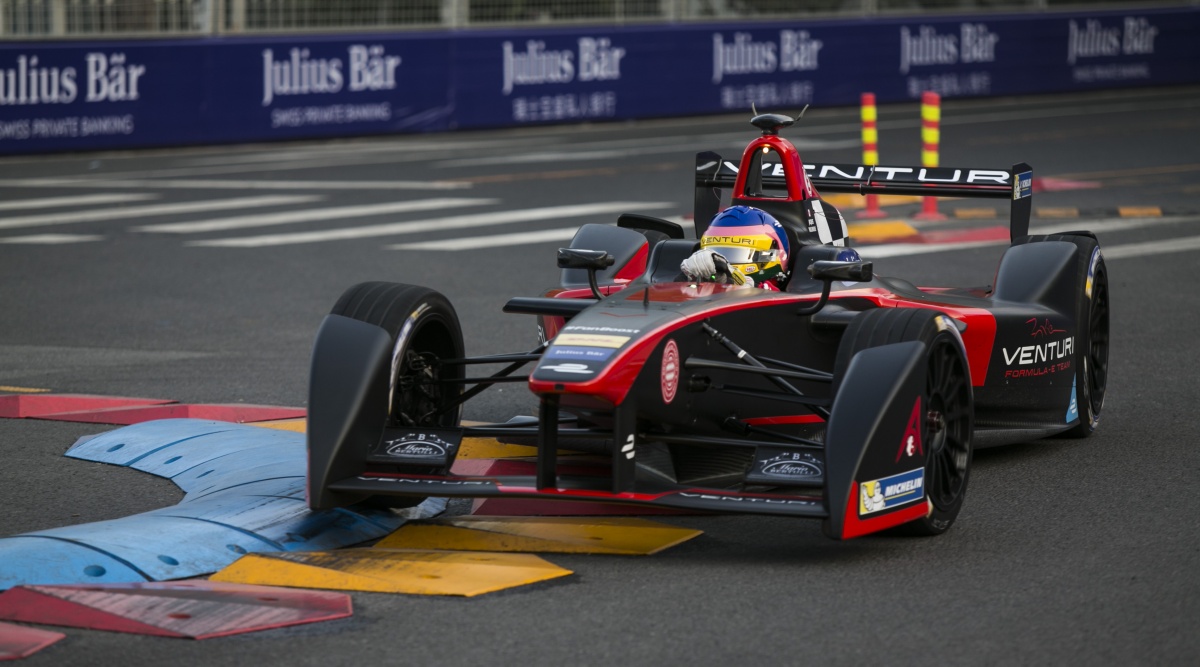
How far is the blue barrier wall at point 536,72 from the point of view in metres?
21.3

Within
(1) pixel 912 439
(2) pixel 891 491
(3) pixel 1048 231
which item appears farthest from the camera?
(3) pixel 1048 231

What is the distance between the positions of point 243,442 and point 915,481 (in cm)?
304

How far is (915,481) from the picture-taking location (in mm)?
6113

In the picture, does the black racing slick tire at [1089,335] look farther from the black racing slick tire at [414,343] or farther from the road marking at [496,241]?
the road marking at [496,241]

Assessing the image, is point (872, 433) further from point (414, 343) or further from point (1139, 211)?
point (1139, 211)

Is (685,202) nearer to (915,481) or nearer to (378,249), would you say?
(378,249)

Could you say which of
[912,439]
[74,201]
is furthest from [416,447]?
[74,201]

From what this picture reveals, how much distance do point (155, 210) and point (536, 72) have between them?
31.1ft

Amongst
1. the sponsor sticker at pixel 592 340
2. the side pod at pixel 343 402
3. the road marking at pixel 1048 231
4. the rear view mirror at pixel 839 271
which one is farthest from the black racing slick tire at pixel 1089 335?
the road marking at pixel 1048 231

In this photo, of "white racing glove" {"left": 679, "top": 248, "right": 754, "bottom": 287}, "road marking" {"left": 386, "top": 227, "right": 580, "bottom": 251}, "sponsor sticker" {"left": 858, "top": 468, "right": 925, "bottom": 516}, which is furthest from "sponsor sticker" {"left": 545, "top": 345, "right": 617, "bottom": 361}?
"road marking" {"left": 386, "top": 227, "right": 580, "bottom": 251}

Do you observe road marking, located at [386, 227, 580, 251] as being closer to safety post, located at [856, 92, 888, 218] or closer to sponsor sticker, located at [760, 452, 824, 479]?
safety post, located at [856, 92, 888, 218]

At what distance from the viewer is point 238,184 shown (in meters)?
18.8

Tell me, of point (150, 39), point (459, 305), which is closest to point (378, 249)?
point (459, 305)

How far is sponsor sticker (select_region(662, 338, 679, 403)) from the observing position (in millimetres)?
6174
